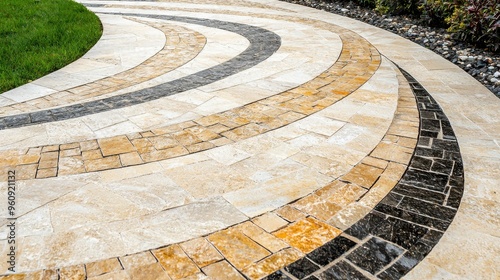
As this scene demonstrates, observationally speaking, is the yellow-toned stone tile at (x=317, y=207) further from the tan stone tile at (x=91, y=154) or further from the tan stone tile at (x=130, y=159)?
the tan stone tile at (x=91, y=154)

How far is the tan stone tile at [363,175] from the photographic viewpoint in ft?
9.62

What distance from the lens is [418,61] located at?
634cm

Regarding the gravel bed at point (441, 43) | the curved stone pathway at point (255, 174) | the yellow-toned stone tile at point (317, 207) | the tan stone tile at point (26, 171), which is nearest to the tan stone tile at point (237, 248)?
the curved stone pathway at point (255, 174)

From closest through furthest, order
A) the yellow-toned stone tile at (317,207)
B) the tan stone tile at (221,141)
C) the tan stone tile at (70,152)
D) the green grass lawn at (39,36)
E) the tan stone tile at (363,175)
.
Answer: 1. the yellow-toned stone tile at (317,207)
2. the tan stone tile at (363,175)
3. the tan stone tile at (70,152)
4. the tan stone tile at (221,141)
5. the green grass lawn at (39,36)

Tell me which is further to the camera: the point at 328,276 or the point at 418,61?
the point at 418,61

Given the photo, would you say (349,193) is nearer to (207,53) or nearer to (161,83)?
(161,83)

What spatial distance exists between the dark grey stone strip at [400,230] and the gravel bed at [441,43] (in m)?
2.61

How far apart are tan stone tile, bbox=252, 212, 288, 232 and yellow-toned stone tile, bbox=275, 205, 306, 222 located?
0.14ft

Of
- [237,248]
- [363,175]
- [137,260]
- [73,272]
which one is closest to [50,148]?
[73,272]

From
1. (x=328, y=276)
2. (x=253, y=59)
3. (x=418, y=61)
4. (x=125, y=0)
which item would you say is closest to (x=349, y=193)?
(x=328, y=276)

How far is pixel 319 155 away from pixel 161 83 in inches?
107

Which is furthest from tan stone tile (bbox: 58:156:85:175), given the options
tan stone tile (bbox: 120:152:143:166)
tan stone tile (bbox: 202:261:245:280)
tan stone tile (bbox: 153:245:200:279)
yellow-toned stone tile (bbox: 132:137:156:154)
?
tan stone tile (bbox: 202:261:245:280)

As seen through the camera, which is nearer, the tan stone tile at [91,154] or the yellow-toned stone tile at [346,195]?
the yellow-toned stone tile at [346,195]

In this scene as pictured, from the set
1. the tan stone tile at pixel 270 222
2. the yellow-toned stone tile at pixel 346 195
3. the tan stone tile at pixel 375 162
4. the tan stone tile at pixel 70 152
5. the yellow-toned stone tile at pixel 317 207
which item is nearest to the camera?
the tan stone tile at pixel 270 222
